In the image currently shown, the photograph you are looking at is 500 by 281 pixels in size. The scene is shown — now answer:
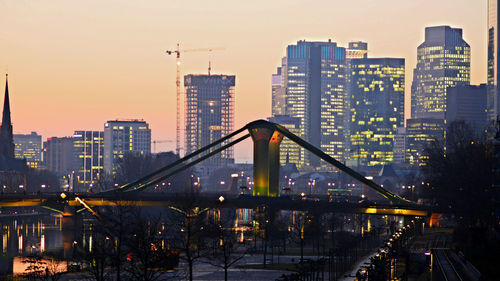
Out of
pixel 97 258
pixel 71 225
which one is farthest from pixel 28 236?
pixel 97 258

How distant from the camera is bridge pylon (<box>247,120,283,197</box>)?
16775 centimetres

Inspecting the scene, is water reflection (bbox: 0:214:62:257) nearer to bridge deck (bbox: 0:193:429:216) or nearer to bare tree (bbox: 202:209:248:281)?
bridge deck (bbox: 0:193:429:216)

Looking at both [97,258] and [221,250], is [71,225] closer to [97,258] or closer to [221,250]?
[221,250]

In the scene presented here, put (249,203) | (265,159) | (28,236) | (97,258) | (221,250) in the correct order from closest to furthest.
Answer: (97,258)
(221,250)
(249,203)
(28,236)
(265,159)

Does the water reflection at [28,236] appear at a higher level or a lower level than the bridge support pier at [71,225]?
lower

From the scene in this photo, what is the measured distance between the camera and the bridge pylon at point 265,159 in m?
168

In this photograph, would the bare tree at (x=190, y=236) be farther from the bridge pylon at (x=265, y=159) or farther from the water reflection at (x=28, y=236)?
the bridge pylon at (x=265, y=159)

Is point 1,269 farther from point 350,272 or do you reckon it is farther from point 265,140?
point 265,140

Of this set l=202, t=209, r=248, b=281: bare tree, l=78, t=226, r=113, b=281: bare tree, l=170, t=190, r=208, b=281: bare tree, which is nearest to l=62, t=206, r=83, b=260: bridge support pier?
l=170, t=190, r=208, b=281: bare tree

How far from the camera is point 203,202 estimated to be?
144 meters

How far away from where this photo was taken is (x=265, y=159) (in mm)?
168750

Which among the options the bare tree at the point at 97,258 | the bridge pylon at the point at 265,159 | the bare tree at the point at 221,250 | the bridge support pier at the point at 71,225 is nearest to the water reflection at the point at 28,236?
the bridge support pier at the point at 71,225

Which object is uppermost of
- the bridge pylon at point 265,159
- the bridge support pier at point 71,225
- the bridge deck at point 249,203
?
the bridge pylon at point 265,159

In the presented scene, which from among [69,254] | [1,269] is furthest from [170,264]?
[69,254]
